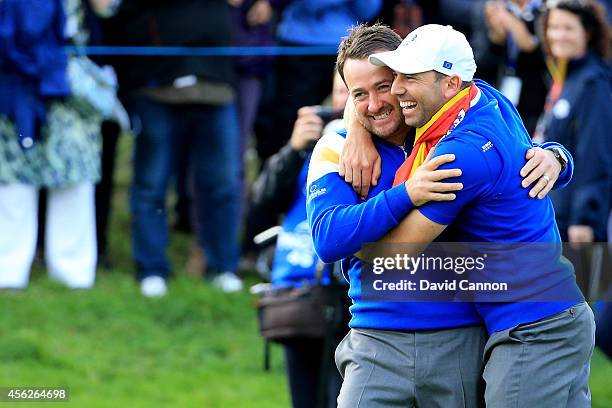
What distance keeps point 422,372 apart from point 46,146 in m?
5.10

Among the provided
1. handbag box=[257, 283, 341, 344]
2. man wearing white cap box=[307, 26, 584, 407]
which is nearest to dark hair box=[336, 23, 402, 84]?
man wearing white cap box=[307, 26, 584, 407]

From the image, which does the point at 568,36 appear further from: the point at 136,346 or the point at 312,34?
the point at 136,346

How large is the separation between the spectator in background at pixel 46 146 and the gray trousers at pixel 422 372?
4761mm

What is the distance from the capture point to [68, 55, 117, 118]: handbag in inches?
349

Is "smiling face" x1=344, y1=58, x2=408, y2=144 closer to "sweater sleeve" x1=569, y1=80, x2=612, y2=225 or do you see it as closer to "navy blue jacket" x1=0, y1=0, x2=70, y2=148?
"sweater sleeve" x1=569, y1=80, x2=612, y2=225

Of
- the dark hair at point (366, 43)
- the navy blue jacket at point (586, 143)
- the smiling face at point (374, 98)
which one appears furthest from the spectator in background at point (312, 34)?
the smiling face at point (374, 98)

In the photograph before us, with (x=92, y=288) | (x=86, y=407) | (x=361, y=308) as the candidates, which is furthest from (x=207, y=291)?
(x=361, y=308)

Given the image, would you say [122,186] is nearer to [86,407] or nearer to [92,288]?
[92,288]

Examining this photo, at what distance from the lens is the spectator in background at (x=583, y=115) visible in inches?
305

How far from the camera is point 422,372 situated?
4.32m

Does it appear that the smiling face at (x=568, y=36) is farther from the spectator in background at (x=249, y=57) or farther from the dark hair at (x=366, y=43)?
A: the dark hair at (x=366, y=43)

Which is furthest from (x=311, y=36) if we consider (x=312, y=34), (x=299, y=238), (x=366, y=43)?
(x=366, y=43)

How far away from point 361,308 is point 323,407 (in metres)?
1.63

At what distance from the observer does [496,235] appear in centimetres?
426
